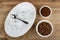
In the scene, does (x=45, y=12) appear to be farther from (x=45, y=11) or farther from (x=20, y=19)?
(x=20, y=19)

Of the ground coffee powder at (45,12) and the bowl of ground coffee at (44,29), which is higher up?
the ground coffee powder at (45,12)

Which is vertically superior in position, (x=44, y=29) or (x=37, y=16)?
(x=37, y=16)

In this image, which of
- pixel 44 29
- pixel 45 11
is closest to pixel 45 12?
pixel 45 11

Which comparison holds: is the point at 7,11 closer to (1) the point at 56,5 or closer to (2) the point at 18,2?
(2) the point at 18,2

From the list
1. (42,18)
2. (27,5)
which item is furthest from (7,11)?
(42,18)
